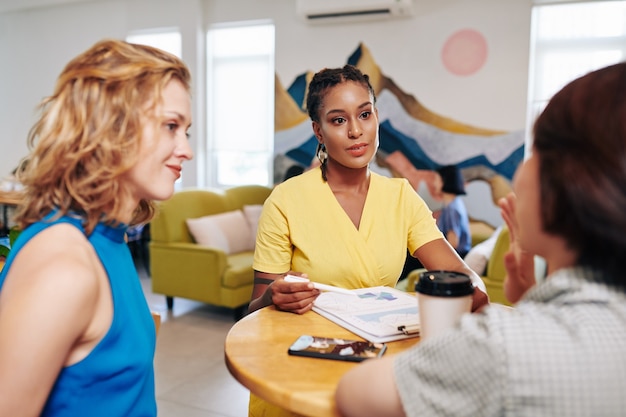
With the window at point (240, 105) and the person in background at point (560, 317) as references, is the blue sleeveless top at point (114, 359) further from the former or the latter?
the window at point (240, 105)

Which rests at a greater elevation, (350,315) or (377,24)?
(377,24)

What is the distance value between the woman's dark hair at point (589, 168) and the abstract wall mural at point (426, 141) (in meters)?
4.62

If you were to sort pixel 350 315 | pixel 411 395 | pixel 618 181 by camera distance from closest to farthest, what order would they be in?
1. pixel 618 181
2. pixel 411 395
3. pixel 350 315

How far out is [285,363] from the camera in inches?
40.4

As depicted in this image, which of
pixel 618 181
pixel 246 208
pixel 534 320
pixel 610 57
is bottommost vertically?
pixel 246 208

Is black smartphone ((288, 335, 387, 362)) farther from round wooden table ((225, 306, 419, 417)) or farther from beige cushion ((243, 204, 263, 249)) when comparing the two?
beige cushion ((243, 204, 263, 249))

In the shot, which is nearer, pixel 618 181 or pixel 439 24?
pixel 618 181

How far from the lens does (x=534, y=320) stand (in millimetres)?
671

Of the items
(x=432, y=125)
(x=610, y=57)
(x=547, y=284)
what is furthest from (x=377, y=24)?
(x=547, y=284)

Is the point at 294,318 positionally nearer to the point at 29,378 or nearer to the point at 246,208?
the point at 29,378

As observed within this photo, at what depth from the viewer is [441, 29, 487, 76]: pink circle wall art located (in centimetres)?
513

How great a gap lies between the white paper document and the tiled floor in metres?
0.93

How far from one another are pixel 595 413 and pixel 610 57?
5.06m

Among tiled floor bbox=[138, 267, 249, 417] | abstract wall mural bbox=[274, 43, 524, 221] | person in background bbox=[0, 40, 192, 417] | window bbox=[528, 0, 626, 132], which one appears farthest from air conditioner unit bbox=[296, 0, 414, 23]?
person in background bbox=[0, 40, 192, 417]
